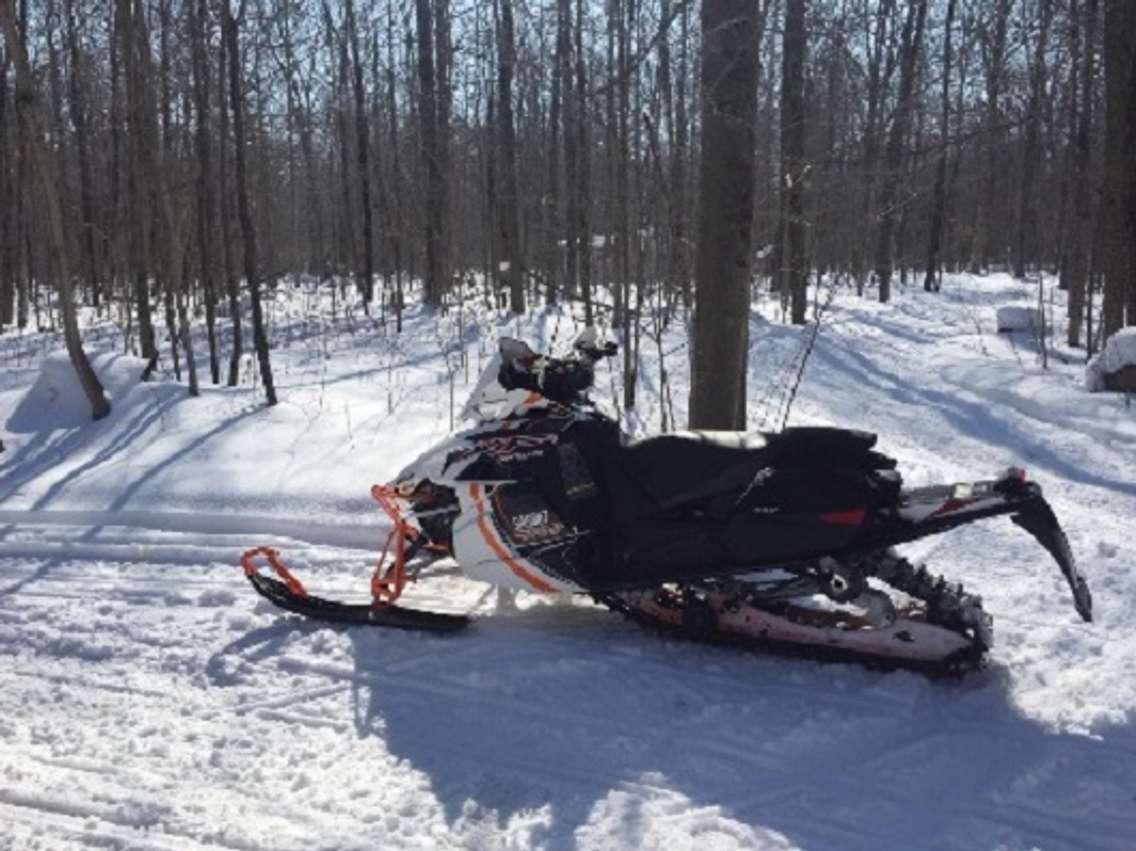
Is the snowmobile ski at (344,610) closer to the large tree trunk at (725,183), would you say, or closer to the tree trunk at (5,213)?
the large tree trunk at (725,183)

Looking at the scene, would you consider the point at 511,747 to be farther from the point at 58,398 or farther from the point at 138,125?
the point at 138,125

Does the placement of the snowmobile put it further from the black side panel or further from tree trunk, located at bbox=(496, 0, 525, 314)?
tree trunk, located at bbox=(496, 0, 525, 314)

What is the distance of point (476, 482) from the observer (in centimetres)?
432

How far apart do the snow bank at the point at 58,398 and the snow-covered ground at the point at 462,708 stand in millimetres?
1856

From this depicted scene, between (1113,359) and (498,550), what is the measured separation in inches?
341

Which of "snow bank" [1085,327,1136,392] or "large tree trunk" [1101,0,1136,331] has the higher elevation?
"large tree trunk" [1101,0,1136,331]

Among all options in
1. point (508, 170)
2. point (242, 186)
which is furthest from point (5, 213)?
point (242, 186)

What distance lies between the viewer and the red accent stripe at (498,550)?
14.1 ft

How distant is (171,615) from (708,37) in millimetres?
3776

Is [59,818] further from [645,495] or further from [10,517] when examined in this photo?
[10,517]

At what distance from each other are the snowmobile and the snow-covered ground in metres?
0.14

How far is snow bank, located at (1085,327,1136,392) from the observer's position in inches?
416

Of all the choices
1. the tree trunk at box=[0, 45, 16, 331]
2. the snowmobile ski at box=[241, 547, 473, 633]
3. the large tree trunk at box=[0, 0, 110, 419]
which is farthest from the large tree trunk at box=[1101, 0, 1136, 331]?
the tree trunk at box=[0, 45, 16, 331]

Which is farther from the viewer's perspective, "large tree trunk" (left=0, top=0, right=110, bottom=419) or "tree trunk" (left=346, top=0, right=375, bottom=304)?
"tree trunk" (left=346, top=0, right=375, bottom=304)
